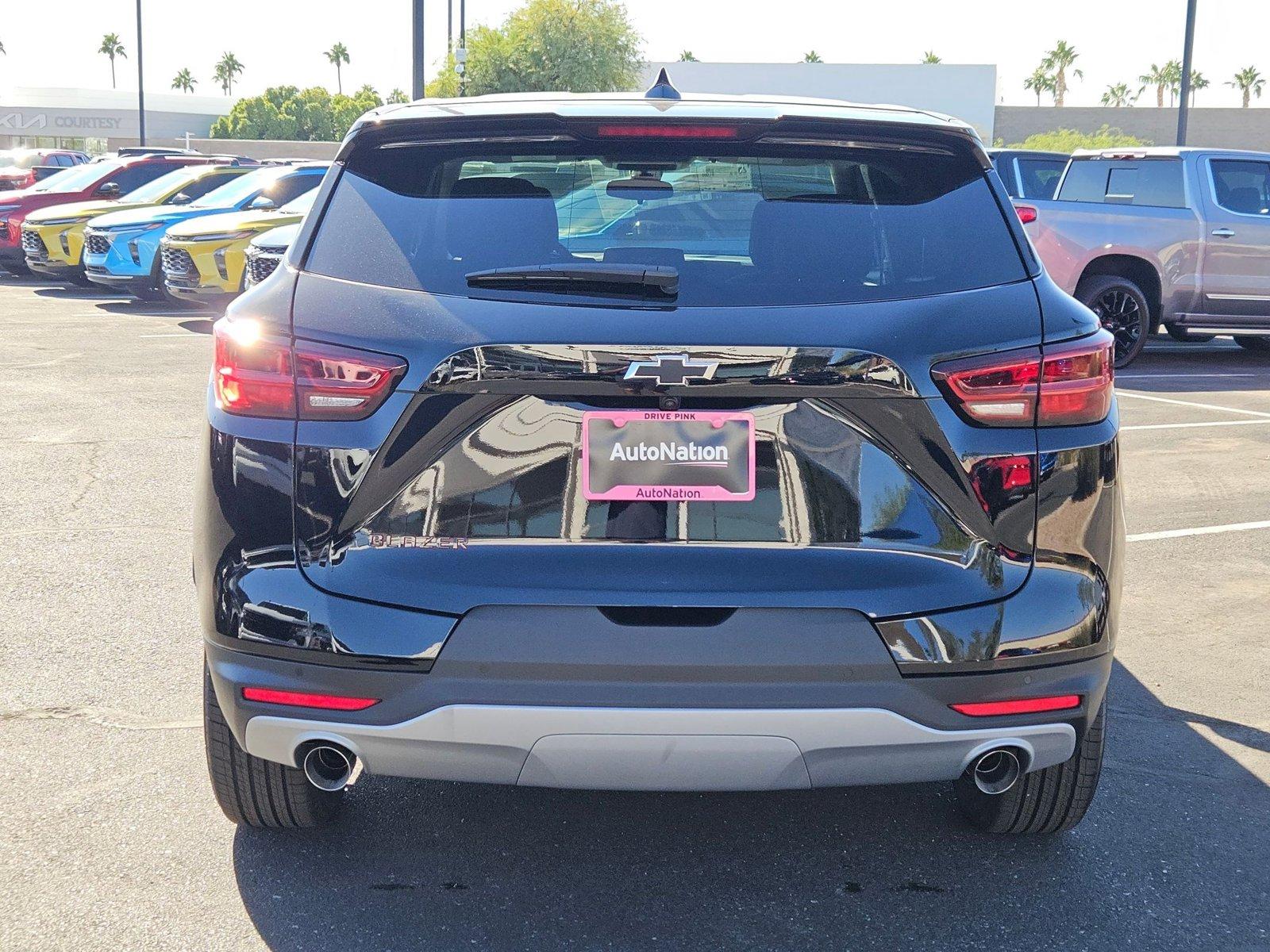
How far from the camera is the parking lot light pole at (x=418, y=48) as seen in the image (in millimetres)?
19297

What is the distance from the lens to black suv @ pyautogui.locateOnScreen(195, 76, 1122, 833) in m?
2.68

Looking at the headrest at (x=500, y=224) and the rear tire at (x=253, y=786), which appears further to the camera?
the rear tire at (x=253, y=786)

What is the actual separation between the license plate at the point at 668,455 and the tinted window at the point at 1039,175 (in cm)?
1346

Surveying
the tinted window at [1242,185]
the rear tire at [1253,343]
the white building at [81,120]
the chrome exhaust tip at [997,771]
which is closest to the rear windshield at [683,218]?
the chrome exhaust tip at [997,771]

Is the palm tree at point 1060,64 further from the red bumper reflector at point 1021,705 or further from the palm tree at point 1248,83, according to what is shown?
the red bumper reflector at point 1021,705

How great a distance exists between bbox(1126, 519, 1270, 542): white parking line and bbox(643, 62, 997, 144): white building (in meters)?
60.6

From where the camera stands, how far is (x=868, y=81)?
66.1 meters

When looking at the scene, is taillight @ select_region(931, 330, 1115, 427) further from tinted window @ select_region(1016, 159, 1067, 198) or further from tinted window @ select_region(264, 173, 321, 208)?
tinted window @ select_region(264, 173, 321, 208)

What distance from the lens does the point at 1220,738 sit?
4211 millimetres

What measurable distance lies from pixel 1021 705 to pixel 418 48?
18.4 meters

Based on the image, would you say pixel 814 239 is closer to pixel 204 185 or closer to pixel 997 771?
pixel 997 771

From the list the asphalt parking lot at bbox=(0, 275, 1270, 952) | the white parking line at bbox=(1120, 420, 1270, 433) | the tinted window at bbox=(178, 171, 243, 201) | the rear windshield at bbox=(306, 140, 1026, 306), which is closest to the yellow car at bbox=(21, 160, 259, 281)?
the tinted window at bbox=(178, 171, 243, 201)

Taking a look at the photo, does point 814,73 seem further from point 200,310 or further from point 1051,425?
point 1051,425

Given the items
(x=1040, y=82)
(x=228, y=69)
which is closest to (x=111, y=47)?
(x=228, y=69)
